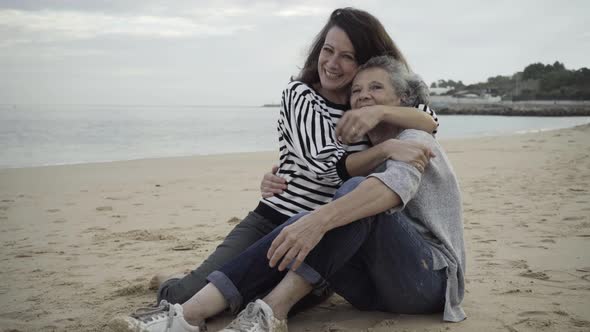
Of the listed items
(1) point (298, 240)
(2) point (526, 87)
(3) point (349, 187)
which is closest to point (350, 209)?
(3) point (349, 187)

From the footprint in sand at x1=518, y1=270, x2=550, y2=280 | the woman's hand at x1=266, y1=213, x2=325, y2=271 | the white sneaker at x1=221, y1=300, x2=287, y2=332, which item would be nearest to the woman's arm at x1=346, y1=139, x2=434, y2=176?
the woman's hand at x1=266, y1=213, x2=325, y2=271

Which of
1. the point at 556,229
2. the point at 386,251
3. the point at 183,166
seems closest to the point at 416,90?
the point at 386,251

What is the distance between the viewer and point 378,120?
2.35 metres

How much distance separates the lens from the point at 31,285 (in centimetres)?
339

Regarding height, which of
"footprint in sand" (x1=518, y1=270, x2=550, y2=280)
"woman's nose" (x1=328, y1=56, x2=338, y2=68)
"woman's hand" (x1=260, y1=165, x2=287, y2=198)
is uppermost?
"woman's nose" (x1=328, y1=56, x2=338, y2=68)

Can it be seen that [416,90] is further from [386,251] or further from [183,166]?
Answer: [183,166]

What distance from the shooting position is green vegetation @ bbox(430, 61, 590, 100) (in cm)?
7019

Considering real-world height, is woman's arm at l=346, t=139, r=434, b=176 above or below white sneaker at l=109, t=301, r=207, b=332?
above

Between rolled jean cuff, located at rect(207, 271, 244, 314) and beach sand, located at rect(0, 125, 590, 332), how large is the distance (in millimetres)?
266

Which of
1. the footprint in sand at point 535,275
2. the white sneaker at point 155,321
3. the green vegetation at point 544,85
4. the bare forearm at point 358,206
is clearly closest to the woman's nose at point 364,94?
the bare forearm at point 358,206

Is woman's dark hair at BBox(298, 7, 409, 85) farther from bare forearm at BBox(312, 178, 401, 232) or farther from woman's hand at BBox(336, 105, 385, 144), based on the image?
Result: bare forearm at BBox(312, 178, 401, 232)

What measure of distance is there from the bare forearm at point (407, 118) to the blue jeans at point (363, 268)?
14.3 inches

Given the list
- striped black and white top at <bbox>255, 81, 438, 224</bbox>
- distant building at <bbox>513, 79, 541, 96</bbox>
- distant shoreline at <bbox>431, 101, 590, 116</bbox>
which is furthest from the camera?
distant building at <bbox>513, 79, 541, 96</bbox>

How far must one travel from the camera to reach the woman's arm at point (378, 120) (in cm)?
235
